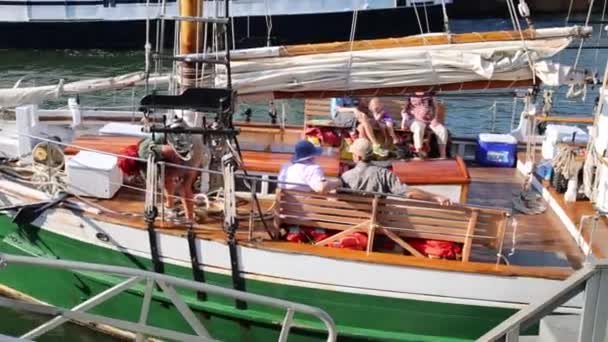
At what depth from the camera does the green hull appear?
271 inches

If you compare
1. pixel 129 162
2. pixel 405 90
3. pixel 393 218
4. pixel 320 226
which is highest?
pixel 405 90

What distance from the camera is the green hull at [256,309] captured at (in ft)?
22.6

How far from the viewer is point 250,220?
7082 millimetres

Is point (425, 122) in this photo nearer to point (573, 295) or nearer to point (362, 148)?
point (362, 148)

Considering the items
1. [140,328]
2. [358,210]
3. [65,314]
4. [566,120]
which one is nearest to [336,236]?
[358,210]

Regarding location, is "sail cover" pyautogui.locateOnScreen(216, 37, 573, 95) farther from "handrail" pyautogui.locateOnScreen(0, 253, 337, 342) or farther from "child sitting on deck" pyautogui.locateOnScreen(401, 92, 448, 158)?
"handrail" pyautogui.locateOnScreen(0, 253, 337, 342)

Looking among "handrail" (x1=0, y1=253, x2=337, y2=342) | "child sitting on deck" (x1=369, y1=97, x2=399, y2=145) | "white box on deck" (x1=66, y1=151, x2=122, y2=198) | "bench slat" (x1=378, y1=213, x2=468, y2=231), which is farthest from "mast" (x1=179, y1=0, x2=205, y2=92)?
"handrail" (x1=0, y1=253, x2=337, y2=342)

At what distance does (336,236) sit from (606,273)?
310 centimetres

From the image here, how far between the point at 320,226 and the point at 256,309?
3.48 feet

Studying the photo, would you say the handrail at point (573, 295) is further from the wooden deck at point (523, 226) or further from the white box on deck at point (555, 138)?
the white box on deck at point (555, 138)

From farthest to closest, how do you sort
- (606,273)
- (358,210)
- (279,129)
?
(279,129) → (358,210) → (606,273)

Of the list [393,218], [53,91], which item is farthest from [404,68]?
[53,91]

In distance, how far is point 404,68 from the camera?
782 centimetres

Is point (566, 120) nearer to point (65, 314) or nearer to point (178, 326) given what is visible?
point (178, 326)
